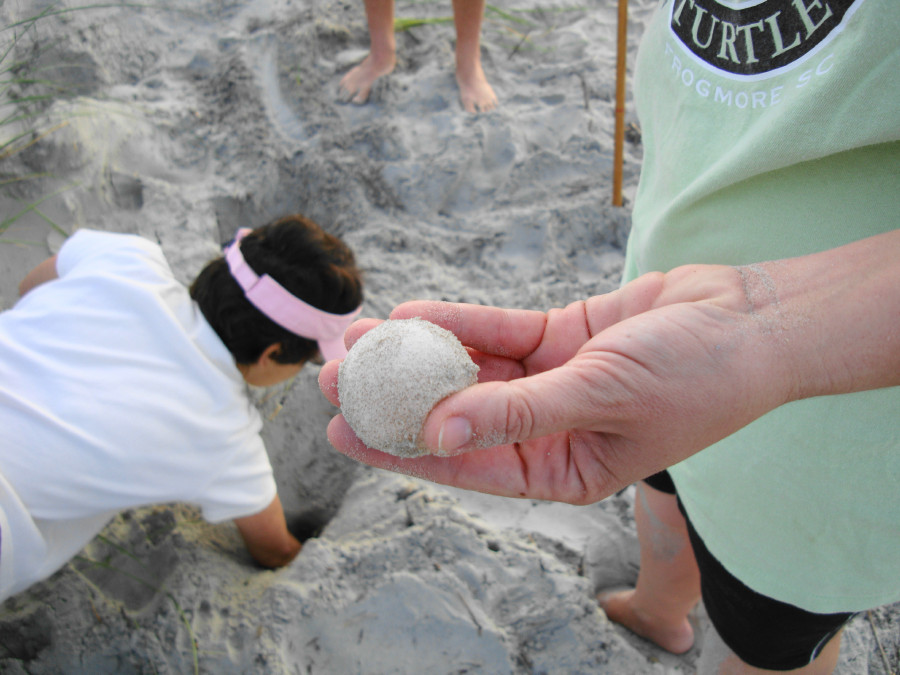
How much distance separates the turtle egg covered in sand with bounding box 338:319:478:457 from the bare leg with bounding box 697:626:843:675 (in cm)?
89

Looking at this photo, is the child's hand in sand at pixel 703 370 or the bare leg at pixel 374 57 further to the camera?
the bare leg at pixel 374 57

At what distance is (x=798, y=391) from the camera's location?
0.79 meters

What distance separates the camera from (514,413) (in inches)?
30.5

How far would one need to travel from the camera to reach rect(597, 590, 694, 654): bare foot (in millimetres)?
1630

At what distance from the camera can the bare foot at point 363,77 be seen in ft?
10.0

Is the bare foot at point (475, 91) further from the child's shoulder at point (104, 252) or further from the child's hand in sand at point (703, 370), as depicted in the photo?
the child's hand in sand at point (703, 370)

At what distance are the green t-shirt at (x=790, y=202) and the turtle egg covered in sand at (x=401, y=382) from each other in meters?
0.54

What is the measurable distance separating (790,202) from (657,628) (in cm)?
133

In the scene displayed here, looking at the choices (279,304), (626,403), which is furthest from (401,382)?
(279,304)

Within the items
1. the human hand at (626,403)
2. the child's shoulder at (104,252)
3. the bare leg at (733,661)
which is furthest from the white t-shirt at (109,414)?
the bare leg at (733,661)

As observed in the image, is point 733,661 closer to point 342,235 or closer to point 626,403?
point 626,403

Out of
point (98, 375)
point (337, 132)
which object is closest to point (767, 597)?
point (98, 375)

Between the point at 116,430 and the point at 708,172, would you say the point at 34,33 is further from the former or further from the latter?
the point at 708,172

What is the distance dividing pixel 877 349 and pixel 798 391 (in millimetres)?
111
